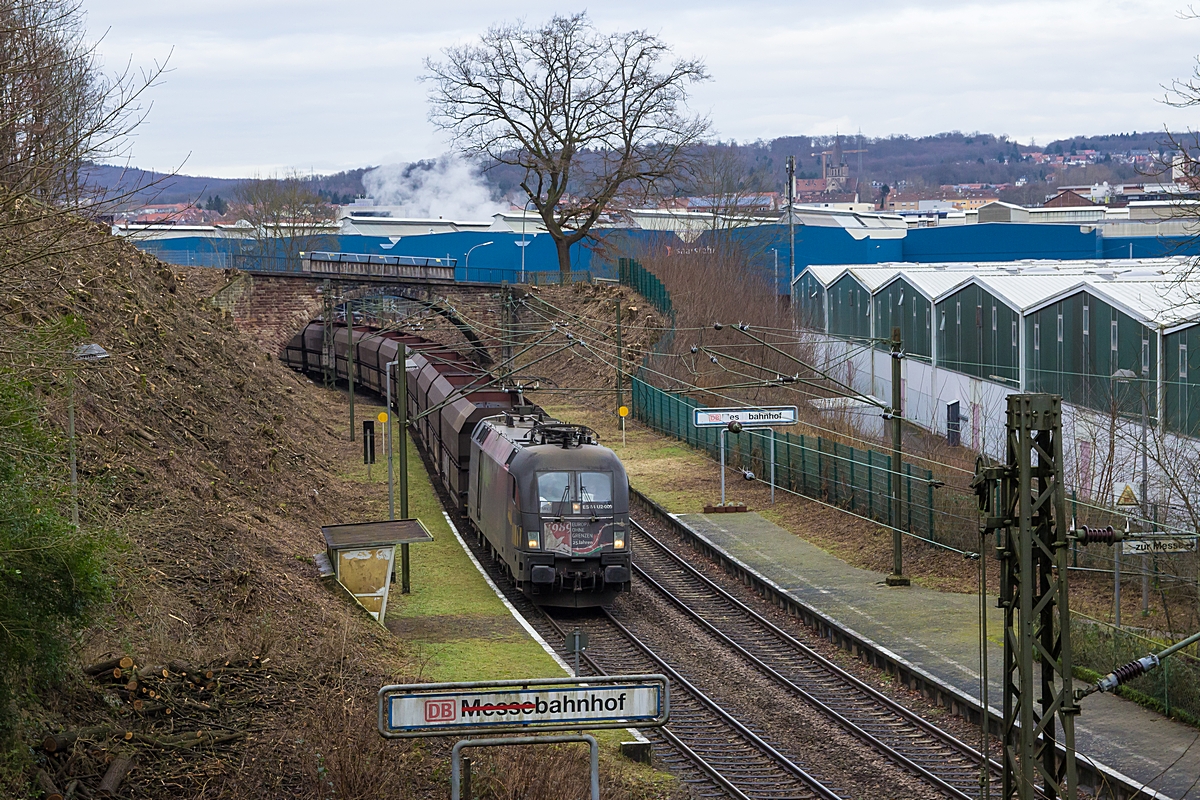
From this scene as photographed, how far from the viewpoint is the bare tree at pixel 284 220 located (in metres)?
76.8

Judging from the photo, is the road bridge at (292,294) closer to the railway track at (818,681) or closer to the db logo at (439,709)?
the railway track at (818,681)

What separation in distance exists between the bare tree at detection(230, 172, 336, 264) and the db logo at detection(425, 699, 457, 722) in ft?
225

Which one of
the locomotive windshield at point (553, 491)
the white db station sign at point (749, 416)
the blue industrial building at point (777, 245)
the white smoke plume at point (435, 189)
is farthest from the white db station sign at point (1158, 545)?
the white smoke plume at point (435, 189)

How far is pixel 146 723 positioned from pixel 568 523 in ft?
31.9

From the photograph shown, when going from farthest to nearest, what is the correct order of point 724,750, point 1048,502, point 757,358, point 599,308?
point 599,308
point 757,358
point 724,750
point 1048,502

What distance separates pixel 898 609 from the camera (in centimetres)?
2183

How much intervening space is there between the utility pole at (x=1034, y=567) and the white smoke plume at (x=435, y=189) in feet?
364

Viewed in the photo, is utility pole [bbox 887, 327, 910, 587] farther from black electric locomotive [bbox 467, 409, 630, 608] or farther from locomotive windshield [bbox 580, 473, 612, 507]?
locomotive windshield [bbox 580, 473, 612, 507]

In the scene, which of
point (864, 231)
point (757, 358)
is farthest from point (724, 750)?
point (864, 231)

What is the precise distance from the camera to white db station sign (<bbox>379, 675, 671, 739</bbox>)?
881 cm

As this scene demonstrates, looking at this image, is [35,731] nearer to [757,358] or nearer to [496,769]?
[496,769]

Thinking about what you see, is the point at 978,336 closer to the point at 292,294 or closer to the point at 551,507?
→ the point at 551,507

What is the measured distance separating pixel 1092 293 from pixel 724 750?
1872 cm

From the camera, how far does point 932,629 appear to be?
66.9 ft
